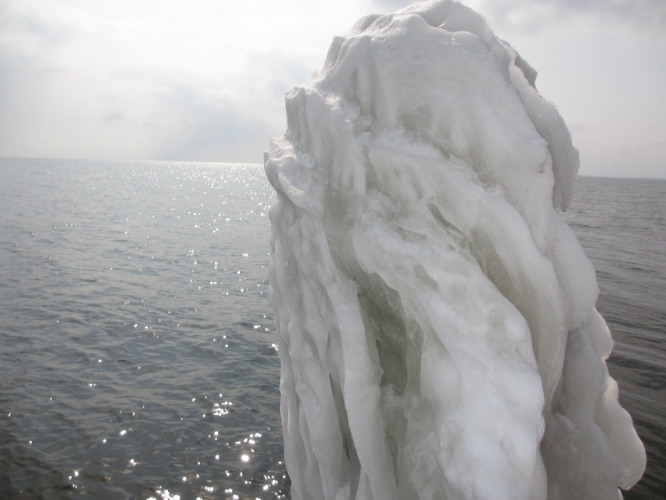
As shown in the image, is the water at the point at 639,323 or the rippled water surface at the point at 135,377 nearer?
the rippled water surface at the point at 135,377

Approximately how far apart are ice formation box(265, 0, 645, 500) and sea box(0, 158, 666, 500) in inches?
129

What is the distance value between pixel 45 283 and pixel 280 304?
13907 mm

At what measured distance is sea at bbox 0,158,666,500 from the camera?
6.05m

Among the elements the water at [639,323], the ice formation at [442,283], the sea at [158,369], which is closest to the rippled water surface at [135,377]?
the sea at [158,369]

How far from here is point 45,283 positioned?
14.6 m

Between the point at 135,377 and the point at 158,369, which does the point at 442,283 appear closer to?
the point at 135,377

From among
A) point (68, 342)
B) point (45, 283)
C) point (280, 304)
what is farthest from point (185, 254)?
point (280, 304)

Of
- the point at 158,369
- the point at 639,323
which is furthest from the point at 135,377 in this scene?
the point at 639,323

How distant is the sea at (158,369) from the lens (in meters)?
6.05

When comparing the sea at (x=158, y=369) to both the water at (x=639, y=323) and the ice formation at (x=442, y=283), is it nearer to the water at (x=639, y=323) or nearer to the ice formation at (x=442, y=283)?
the water at (x=639, y=323)

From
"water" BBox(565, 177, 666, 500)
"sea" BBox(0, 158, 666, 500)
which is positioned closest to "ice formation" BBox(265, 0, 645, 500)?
"sea" BBox(0, 158, 666, 500)

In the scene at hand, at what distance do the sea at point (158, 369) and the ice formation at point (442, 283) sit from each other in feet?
10.7

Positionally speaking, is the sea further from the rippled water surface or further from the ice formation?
the ice formation

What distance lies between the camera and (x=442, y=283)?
288 centimetres
